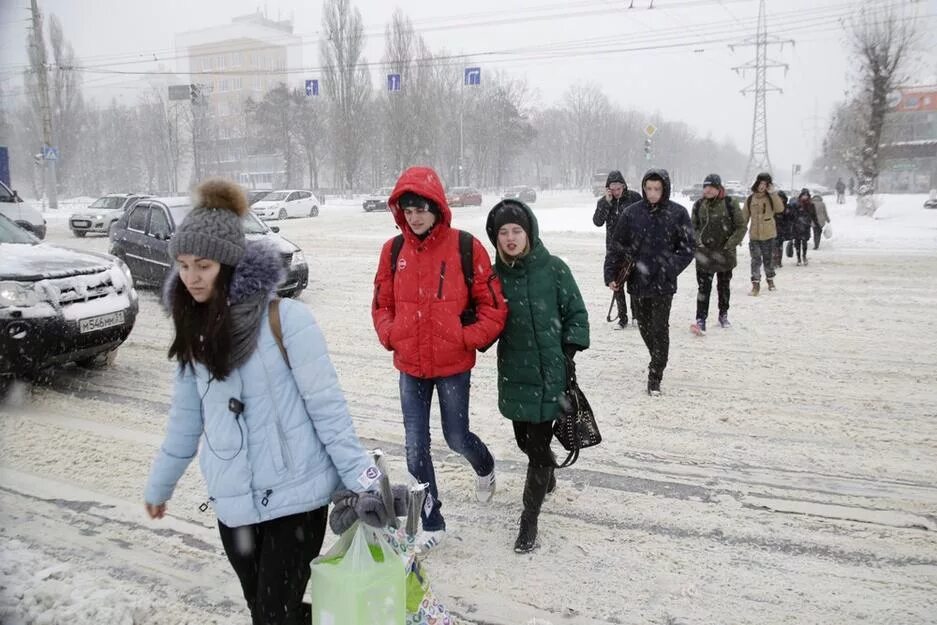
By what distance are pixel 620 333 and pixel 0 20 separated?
6.93m

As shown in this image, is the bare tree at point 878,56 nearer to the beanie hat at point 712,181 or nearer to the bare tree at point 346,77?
the beanie hat at point 712,181

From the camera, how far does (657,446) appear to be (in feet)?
16.3

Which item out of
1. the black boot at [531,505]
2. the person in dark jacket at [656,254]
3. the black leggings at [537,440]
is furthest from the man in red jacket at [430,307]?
the person in dark jacket at [656,254]

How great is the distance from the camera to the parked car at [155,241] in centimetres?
1055

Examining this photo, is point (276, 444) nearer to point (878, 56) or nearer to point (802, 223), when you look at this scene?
point (802, 223)

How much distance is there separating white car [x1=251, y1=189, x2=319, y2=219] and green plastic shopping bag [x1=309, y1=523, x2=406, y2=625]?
33.0 m

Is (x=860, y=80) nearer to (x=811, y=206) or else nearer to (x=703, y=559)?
(x=811, y=206)

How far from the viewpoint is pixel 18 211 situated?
18.7 metres

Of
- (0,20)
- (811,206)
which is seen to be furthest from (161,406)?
(811,206)

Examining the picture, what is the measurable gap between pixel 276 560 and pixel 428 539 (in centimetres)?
153

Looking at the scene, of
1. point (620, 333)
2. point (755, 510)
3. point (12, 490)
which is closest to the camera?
point (755, 510)

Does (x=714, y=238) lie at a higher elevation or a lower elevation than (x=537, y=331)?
higher

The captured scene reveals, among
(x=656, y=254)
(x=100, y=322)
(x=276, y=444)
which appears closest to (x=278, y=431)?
(x=276, y=444)

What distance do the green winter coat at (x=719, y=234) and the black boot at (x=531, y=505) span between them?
18.6ft
